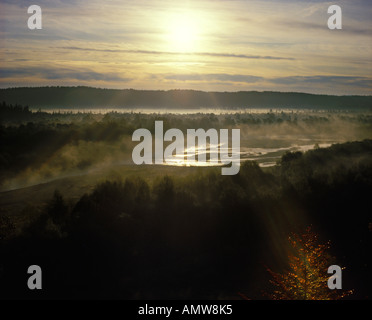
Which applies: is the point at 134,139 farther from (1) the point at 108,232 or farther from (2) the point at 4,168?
(1) the point at 108,232

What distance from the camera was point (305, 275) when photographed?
2317cm

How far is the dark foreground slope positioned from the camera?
21.9 metres

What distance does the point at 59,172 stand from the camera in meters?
52.2

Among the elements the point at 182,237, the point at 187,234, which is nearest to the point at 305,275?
the point at 187,234

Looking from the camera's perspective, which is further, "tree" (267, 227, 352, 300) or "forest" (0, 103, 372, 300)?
"tree" (267, 227, 352, 300)

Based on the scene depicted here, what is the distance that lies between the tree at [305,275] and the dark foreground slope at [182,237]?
57 cm

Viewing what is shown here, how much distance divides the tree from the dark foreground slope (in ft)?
1.86

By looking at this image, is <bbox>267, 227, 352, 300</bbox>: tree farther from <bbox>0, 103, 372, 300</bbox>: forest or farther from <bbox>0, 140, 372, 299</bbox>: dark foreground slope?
<bbox>0, 140, 372, 299</bbox>: dark foreground slope

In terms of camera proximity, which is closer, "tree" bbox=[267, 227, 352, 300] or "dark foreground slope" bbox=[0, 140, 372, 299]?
"dark foreground slope" bbox=[0, 140, 372, 299]

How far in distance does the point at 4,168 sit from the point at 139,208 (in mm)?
26529

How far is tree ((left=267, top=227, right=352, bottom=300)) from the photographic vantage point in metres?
22.8

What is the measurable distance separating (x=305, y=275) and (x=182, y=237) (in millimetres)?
6168

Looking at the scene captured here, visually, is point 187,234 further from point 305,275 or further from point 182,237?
point 305,275

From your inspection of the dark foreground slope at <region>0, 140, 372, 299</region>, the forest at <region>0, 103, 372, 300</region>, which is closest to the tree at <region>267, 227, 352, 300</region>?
the forest at <region>0, 103, 372, 300</region>
